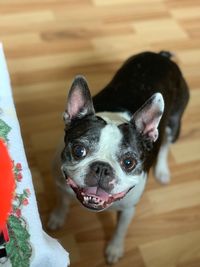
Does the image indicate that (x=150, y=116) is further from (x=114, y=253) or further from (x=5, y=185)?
(x=114, y=253)

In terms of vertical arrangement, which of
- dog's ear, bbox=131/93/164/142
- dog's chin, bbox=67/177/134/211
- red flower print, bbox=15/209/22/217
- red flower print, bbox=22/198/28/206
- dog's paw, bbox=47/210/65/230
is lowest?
dog's paw, bbox=47/210/65/230

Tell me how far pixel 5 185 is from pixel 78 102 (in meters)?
0.50

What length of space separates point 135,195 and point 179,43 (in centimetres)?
138

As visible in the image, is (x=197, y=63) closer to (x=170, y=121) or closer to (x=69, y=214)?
(x=170, y=121)

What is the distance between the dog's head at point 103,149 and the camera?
3.83ft

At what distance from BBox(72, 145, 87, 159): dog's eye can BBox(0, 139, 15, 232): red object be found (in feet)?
1.23

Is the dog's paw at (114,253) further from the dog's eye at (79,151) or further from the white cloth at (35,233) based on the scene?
the white cloth at (35,233)

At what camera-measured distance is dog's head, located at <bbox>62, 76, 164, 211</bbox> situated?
3.83 feet

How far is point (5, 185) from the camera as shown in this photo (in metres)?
0.80

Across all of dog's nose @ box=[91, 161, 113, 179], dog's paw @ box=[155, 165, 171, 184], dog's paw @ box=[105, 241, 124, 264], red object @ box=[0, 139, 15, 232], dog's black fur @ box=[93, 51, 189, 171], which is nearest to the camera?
red object @ box=[0, 139, 15, 232]

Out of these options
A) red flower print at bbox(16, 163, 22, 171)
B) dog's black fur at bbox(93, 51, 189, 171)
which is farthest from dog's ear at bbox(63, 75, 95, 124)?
red flower print at bbox(16, 163, 22, 171)

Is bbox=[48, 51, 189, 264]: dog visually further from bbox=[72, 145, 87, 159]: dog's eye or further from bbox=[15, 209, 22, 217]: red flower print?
bbox=[15, 209, 22, 217]: red flower print

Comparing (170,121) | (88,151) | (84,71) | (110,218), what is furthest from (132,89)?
(84,71)

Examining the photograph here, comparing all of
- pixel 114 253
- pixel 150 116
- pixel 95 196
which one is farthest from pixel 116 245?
pixel 150 116
